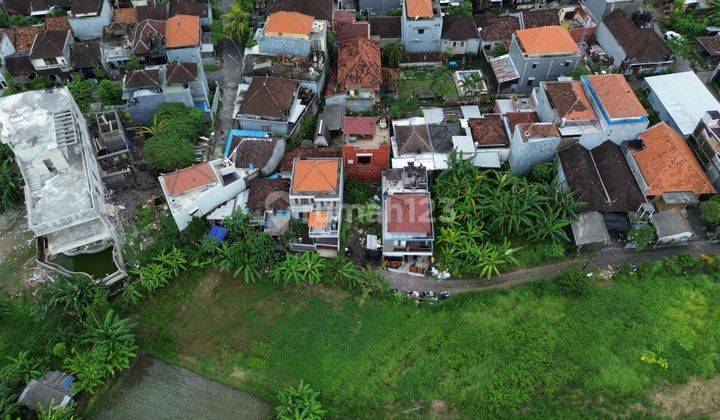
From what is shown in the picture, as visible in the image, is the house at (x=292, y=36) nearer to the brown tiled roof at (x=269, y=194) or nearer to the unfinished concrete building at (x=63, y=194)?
the brown tiled roof at (x=269, y=194)

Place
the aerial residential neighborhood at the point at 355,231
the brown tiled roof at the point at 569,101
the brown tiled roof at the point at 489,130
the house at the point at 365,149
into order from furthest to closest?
the brown tiled roof at the point at 489,130 → the house at the point at 365,149 → the brown tiled roof at the point at 569,101 → the aerial residential neighborhood at the point at 355,231

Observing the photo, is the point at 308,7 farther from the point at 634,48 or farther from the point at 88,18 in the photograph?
the point at 634,48

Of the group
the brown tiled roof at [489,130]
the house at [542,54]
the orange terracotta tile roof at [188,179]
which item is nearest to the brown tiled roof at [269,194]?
the orange terracotta tile roof at [188,179]

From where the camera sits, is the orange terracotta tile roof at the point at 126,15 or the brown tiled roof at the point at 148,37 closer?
the brown tiled roof at the point at 148,37

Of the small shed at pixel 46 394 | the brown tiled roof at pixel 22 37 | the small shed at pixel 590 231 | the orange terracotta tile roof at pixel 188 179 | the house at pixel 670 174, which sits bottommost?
the small shed at pixel 46 394

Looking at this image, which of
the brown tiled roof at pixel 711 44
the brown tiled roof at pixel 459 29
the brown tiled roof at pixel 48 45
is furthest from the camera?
the brown tiled roof at pixel 459 29

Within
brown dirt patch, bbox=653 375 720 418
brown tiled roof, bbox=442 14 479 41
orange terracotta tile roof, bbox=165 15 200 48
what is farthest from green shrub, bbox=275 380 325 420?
brown tiled roof, bbox=442 14 479 41

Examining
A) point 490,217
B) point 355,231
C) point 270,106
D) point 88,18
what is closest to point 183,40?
point 270,106
